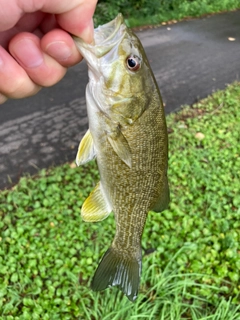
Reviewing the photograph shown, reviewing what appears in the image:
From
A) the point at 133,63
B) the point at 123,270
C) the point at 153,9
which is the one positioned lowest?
the point at 153,9

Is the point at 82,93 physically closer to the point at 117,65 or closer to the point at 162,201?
the point at 162,201

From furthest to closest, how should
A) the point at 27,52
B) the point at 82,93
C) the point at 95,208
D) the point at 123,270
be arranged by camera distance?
the point at 82,93, the point at 123,270, the point at 95,208, the point at 27,52

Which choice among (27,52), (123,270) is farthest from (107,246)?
(27,52)

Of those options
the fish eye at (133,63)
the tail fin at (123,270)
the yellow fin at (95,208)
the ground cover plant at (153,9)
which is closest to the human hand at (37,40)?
the fish eye at (133,63)

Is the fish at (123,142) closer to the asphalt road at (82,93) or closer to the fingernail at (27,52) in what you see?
the fingernail at (27,52)

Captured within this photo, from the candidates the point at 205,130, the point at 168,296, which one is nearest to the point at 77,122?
the point at 205,130

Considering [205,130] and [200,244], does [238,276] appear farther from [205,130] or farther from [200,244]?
A: [205,130]

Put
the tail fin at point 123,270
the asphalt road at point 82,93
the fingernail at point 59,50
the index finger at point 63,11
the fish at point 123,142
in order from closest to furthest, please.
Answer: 1. the index finger at point 63,11
2. the fingernail at point 59,50
3. the fish at point 123,142
4. the tail fin at point 123,270
5. the asphalt road at point 82,93
